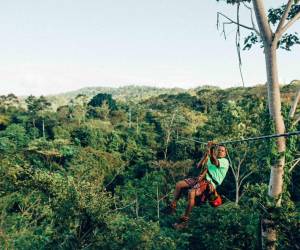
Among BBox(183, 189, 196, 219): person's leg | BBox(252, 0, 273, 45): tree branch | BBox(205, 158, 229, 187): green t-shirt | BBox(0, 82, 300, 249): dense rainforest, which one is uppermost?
BBox(252, 0, 273, 45): tree branch

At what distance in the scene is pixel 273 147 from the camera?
6105 mm

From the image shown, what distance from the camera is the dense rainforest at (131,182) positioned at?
34.0ft

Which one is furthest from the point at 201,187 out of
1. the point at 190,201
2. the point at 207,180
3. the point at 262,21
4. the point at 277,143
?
the point at 262,21

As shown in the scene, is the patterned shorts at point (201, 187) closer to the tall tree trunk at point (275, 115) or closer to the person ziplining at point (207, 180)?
the person ziplining at point (207, 180)

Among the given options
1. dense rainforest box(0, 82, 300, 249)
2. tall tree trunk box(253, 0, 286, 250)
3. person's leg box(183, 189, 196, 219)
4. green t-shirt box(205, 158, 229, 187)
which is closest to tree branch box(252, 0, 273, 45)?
tall tree trunk box(253, 0, 286, 250)

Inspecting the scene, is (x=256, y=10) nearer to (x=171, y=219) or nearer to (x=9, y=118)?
(x=171, y=219)

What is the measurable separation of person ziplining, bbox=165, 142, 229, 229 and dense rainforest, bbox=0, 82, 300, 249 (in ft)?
2.97

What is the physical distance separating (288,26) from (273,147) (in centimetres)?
181

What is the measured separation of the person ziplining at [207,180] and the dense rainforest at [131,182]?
0.90m

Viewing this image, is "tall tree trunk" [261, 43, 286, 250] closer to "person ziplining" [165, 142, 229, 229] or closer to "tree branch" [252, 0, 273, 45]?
"tree branch" [252, 0, 273, 45]

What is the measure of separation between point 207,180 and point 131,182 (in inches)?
1185

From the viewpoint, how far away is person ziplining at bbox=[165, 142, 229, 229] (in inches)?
222

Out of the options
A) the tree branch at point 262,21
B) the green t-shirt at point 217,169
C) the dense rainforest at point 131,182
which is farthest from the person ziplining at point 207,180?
the tree branch at point 262,21

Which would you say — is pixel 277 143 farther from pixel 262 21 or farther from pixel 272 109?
pixel 262 21
